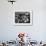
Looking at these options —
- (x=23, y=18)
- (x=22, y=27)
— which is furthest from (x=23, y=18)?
(x=22, y=27)

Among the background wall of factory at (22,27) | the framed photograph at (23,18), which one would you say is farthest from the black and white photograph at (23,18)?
the background wall of factory at (22,27)

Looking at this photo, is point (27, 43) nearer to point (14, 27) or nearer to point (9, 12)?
point (14, 27)

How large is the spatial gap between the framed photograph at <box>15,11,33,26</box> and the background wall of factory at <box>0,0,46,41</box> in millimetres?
107

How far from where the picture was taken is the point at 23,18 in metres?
4.80

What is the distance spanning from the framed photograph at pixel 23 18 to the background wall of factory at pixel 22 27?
107mm

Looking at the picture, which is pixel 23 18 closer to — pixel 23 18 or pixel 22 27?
pixel 23 18

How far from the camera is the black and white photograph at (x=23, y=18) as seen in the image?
475 cm

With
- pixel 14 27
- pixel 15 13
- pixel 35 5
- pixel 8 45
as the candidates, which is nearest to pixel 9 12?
pixel 15 13

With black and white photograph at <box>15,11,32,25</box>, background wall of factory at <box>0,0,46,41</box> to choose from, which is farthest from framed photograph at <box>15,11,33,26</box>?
background wall of factory at <box>0,0,46,41</box>

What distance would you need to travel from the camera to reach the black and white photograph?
4746 millimetres

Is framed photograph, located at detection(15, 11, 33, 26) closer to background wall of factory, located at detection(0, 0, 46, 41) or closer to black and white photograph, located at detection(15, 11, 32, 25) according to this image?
black and white photograph, located at detection(15, 11, 32, 25)

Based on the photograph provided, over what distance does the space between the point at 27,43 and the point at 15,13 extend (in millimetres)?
1333

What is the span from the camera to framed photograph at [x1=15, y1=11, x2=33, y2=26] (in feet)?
15.6

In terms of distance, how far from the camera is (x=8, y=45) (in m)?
A: 3.88
